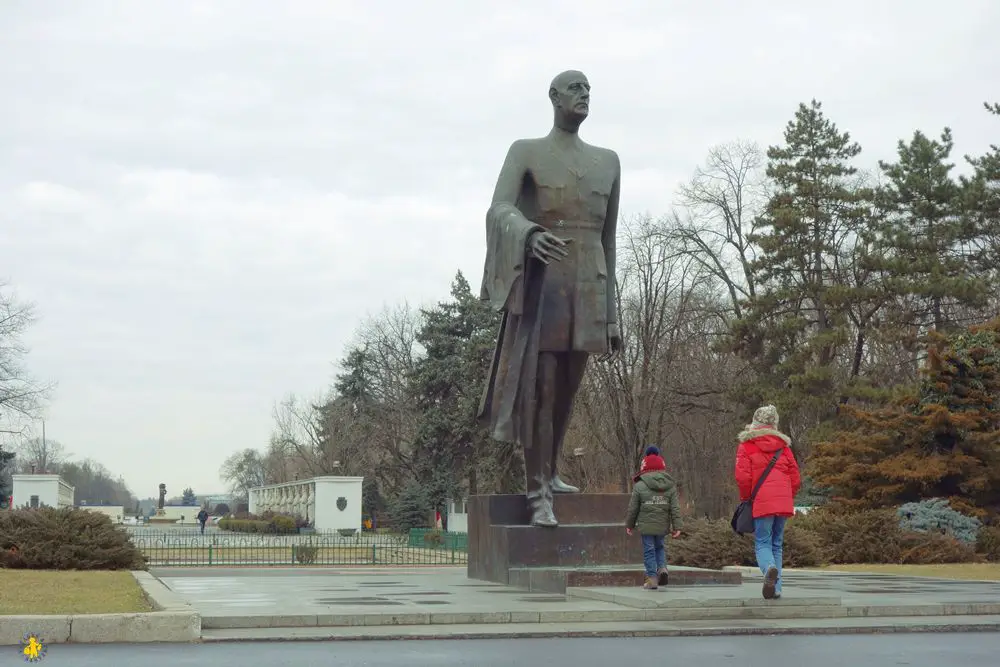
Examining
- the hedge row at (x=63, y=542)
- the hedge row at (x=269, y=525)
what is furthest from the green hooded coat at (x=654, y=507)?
the hedge row at (x=269, y=525)

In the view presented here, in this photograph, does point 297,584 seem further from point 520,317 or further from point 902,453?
point 902,453

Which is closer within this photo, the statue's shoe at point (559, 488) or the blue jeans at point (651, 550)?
the blue jeans at point (651, 550)

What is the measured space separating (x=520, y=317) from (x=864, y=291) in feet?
105

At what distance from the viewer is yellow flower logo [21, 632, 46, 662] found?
25.1 ft

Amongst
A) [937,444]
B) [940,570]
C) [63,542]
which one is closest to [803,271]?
[937,444]

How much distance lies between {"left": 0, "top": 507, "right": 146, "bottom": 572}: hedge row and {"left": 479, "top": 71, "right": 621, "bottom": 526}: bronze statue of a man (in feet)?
24.2

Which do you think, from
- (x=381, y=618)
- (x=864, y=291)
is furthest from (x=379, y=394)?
(x=381, y=618)

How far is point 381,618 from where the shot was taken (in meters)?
9.47

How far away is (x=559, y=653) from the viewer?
7.99 meters

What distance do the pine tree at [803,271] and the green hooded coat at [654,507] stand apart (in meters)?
31.8

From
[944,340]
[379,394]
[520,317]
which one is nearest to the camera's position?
[520,317]

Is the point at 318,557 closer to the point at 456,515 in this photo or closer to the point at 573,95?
the point at 573,95

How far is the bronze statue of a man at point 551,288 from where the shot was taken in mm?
13172

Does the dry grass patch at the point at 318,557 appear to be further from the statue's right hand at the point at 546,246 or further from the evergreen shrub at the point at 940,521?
the statue's right hand at the point at 546,246
